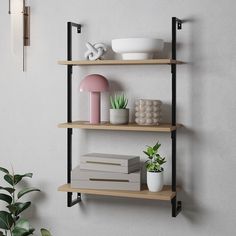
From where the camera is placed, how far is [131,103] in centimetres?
249

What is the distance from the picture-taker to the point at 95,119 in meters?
2.43

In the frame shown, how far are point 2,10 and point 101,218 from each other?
4.28 feet

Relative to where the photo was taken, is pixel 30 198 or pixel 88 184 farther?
pixel 30 198

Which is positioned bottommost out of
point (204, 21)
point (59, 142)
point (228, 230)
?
point (228, 230)

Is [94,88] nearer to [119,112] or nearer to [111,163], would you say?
[119,112]

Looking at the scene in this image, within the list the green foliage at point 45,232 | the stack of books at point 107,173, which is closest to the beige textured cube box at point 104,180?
the stack of books at point 107,173

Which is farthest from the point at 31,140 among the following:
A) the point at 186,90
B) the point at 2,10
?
the point at 186,90

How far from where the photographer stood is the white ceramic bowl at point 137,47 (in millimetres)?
2262

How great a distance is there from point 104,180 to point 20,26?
1001 millimetres

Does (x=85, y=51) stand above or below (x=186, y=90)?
above

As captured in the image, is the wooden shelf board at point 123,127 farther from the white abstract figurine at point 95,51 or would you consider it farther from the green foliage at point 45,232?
the green foliage at point 45,232

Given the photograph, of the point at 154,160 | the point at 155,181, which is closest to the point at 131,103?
the point at 154,160

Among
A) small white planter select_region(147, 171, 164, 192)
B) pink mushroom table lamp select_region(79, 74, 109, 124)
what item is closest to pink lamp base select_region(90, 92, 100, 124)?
pink mushroom table lamp select_region(79, 74, 109, 124)

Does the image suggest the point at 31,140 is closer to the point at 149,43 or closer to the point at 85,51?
the point at 85,51
